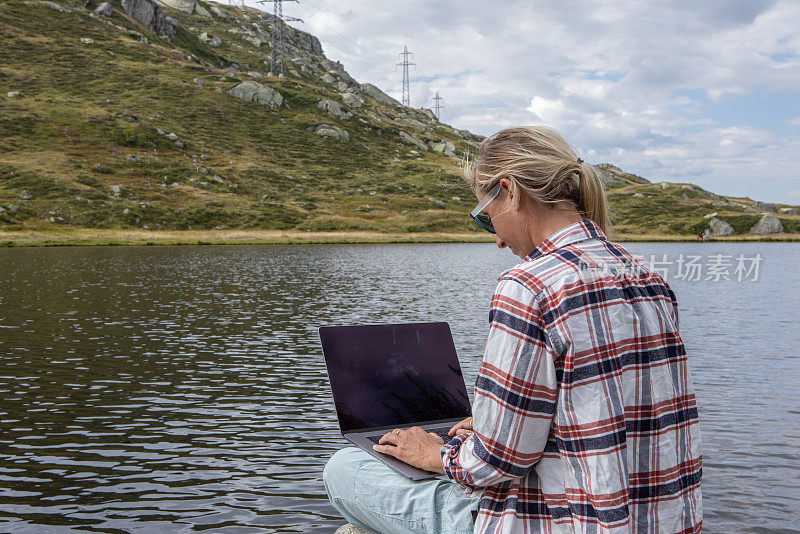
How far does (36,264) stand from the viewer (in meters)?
47.4

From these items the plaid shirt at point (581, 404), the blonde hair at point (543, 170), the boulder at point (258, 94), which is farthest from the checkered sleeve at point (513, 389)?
the boulder at point (258, 94)

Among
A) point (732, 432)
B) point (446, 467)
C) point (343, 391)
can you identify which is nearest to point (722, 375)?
point (732, 432)

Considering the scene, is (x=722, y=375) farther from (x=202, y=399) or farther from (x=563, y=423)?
(x=563, y=423)

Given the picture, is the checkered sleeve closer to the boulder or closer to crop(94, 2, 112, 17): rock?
the boulder

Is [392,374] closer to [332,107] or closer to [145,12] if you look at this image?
[332,107]

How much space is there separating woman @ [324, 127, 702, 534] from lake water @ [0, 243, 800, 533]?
5189 mm

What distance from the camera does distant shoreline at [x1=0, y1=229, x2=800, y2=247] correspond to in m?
75.8

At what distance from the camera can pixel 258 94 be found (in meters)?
176

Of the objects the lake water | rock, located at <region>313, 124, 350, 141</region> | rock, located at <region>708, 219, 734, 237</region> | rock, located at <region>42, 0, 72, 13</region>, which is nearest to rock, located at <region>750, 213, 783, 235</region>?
rock, located at <region>708, 219, 734, 237</region>

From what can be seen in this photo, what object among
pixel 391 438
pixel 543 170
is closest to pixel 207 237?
pixel 391 438

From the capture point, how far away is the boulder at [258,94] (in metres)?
173

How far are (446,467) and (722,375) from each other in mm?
15414

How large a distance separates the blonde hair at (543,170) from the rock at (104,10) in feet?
674

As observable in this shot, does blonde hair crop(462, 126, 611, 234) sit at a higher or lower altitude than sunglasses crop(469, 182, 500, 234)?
higher
